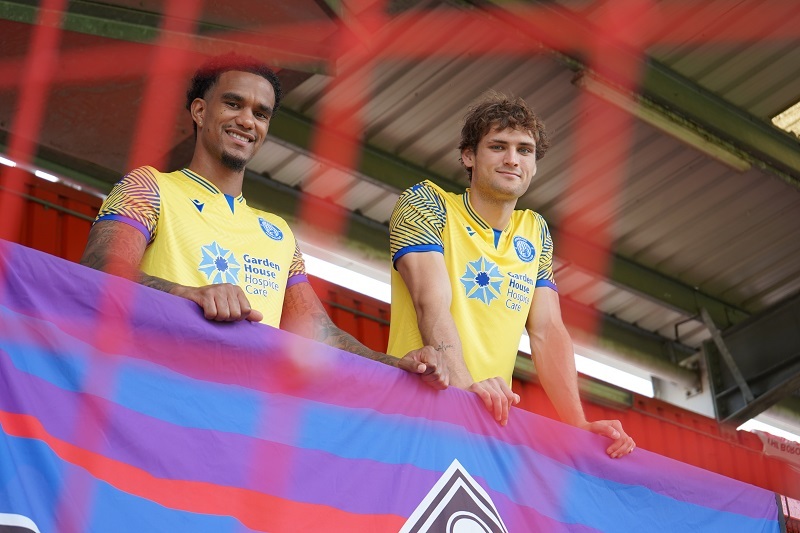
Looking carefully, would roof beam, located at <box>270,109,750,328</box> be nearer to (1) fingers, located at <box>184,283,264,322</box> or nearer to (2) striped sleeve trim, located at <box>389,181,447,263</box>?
(2) striped sleeve trim, located at <box>389,181,447,263</box>

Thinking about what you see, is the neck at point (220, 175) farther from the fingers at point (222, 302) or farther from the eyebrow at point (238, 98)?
the fingers at point (222, 302)

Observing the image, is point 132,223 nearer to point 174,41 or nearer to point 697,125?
point 174,41

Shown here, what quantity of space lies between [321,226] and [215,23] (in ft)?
14.3

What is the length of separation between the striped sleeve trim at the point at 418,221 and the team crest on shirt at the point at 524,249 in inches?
11.7

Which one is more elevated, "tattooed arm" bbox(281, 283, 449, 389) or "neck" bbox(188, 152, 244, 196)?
"neck" bbox(188, 152, 244, 196)

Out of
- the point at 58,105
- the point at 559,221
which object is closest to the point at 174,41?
the point at 58,105

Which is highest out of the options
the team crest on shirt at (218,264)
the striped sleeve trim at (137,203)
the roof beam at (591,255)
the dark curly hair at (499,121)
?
the roof beam at (591,255)

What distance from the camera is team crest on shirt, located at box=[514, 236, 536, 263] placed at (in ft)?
12.9

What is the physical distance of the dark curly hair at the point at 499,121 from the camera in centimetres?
409

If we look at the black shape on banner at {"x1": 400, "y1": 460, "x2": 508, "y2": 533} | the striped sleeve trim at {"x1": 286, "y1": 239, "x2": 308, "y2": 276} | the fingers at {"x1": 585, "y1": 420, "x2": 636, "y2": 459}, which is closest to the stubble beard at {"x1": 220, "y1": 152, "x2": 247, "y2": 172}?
the striped sleeve trim at {"x1": 286, "y1": 239, "x2": 308, "y2": 276}

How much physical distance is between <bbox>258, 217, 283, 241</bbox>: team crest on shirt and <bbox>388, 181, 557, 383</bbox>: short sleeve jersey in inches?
16.8

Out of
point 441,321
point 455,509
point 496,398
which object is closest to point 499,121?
point 441,321

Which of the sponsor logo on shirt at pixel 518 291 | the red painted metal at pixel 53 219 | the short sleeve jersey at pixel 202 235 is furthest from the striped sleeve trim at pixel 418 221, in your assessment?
the red painted metal at pixel 53 219

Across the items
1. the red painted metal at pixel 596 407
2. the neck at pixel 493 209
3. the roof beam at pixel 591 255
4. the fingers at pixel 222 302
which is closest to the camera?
the fingers at pixel 222 302
